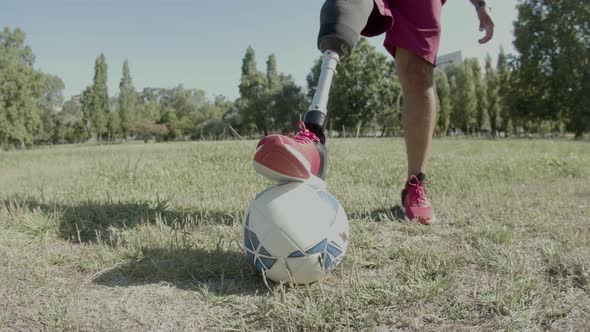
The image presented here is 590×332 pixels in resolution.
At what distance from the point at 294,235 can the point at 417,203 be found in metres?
1.36

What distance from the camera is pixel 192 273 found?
1732mm

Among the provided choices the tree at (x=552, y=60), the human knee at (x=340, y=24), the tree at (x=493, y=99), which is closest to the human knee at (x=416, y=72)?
the human knee at (x=340, y=24)

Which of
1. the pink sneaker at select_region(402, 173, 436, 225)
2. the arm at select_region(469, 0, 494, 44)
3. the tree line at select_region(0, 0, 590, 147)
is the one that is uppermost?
the tree line at select_region(0, 0, 590, 147)

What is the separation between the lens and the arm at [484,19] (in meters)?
2.92

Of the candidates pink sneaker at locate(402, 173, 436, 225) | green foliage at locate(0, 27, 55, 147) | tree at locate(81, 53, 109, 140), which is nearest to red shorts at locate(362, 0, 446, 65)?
pink sneaker at locate(402, 173, 436, 225)

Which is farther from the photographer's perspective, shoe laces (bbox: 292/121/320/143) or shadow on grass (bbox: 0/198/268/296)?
shoe laces (bbox: 292/121/320/143)

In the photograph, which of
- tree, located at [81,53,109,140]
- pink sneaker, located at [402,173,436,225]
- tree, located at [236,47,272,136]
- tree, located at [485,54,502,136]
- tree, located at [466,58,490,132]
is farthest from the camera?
tree, located at [81,53,109,140]

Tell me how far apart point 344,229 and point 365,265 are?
0.25m

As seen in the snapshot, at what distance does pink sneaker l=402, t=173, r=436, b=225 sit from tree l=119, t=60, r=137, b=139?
63371 mm

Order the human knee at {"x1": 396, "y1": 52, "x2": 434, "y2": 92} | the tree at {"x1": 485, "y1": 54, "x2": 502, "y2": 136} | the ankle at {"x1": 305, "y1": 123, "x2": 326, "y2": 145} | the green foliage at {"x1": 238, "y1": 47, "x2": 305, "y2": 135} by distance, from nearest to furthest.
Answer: the ankle at {"x1": 305, "y1": 123, "x2": 326, "y2": 145}
the human knee at {"x1": 396, "y1": 52, "x2": 434, "y2": 92}
the tree at {"x1": 485, "y1": 54, "x2": 502, "y2": 136}
the green foliage at {"x1": 238, "y1": 47, "x2": 305, "y2": 135}

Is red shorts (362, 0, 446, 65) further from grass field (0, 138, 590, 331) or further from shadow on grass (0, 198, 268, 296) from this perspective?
shadow on grass (0, 198, 268, 296)

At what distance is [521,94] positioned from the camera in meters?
28.2

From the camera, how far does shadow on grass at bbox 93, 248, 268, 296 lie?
160cm

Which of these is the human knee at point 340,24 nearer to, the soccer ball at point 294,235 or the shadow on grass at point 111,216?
the soccer ball at point 294,235
